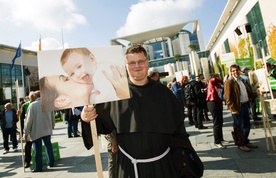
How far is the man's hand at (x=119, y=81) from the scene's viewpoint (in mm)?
1893

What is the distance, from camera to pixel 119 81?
75.6 inches

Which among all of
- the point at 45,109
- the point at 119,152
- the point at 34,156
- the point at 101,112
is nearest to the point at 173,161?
the point at 119,152

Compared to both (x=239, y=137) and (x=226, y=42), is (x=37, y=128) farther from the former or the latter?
(x=226, y=42)

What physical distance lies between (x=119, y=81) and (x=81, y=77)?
0.31 m

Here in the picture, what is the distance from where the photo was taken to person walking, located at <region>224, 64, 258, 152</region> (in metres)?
5.02

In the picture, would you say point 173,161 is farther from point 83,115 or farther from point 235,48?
point 235,48

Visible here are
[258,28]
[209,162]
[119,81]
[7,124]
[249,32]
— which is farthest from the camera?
[258,28]

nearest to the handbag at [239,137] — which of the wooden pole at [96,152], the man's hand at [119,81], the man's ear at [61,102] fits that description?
the man's hand at [119,81]

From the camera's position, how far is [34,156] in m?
5.61

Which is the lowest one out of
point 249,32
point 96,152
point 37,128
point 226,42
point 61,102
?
point 96,152

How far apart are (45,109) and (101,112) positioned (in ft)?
1.59

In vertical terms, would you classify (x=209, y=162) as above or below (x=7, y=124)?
below

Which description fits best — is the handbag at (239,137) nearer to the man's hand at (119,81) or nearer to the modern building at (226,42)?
the modern building at (226,42)

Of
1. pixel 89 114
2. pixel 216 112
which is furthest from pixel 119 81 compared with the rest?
pixel 216 112
